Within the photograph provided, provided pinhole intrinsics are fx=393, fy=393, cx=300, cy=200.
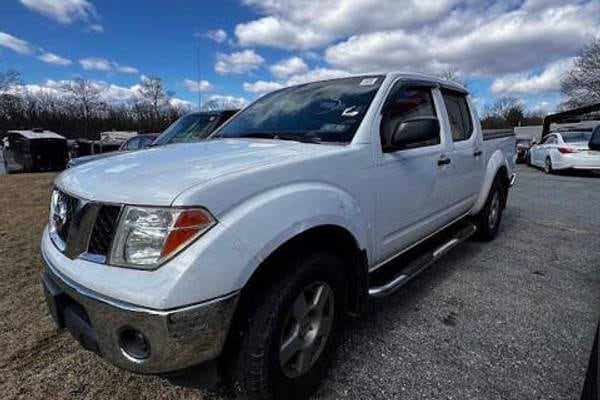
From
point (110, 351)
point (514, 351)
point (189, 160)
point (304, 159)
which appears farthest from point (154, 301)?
point (514, 351)

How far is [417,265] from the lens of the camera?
2941mm

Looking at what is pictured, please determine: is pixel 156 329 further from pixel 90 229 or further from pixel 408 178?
pixel 408 178

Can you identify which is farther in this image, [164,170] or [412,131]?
[412,131]

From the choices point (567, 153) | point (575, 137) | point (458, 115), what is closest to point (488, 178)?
A: point (458, 115)

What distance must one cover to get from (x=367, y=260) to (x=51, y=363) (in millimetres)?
2036

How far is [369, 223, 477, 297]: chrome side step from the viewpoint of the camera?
2.50 metres

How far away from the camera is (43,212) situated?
276 inches

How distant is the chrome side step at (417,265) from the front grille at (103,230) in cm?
150

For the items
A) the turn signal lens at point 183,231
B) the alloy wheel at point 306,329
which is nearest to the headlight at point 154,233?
the turn signal lens at point 183,231

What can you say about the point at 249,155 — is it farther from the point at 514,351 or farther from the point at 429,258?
the point at 514,351

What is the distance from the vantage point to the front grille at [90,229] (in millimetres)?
1619

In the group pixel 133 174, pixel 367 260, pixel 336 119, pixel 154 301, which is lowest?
pixel 367 260

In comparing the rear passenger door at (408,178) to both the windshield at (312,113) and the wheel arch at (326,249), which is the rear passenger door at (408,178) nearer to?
the windshield at (312,113)

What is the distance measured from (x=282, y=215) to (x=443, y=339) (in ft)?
5.40
